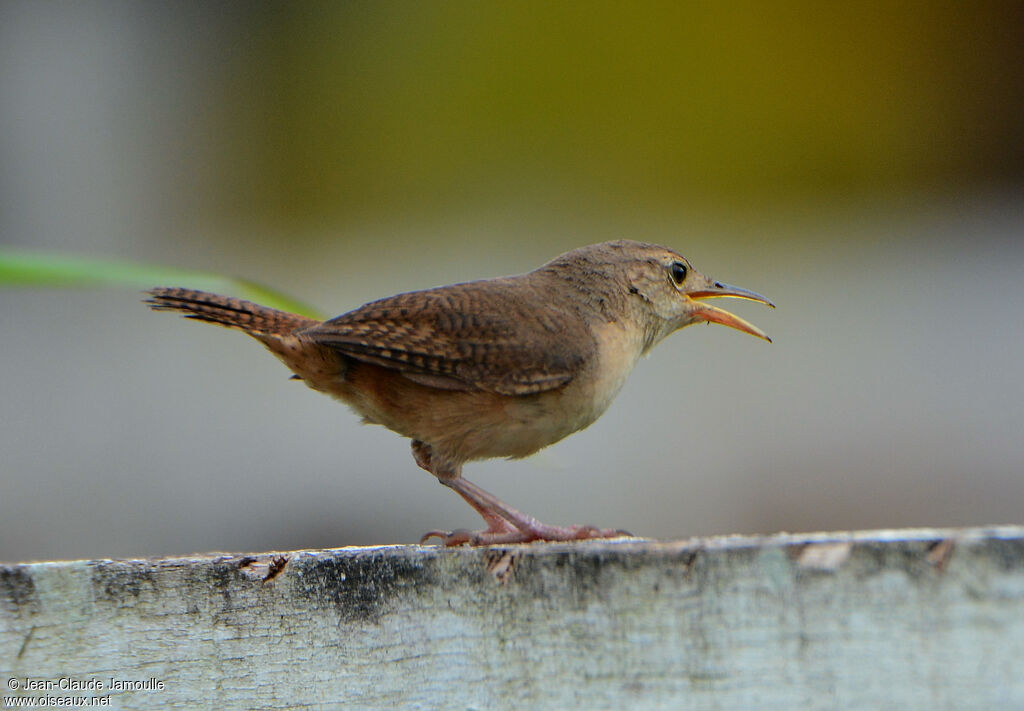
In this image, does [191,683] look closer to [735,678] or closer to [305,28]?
[735,678]

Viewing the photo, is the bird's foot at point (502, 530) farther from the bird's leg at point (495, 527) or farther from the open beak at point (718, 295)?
the open beak at point (718, 295)

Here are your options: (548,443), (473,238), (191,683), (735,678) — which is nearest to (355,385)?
(548,443)

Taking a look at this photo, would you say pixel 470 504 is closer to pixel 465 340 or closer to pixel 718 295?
pixel 465 340

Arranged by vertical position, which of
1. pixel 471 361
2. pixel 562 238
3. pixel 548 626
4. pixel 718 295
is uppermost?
pixel 562 238


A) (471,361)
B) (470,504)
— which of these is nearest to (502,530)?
(470,504)

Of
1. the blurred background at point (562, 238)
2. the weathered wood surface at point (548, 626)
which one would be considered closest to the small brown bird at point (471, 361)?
the weathered wood surface at point (548, 626)

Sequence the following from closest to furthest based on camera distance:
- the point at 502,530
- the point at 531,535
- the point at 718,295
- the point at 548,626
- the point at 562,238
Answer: the point at 548,626, the point at 531,535, the point at 502,530, the point at 718,295, the point at 562,238

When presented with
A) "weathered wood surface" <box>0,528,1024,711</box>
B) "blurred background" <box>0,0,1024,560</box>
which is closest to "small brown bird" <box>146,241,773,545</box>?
"weathered wood surface" <box>0,528,1024,711</box>
